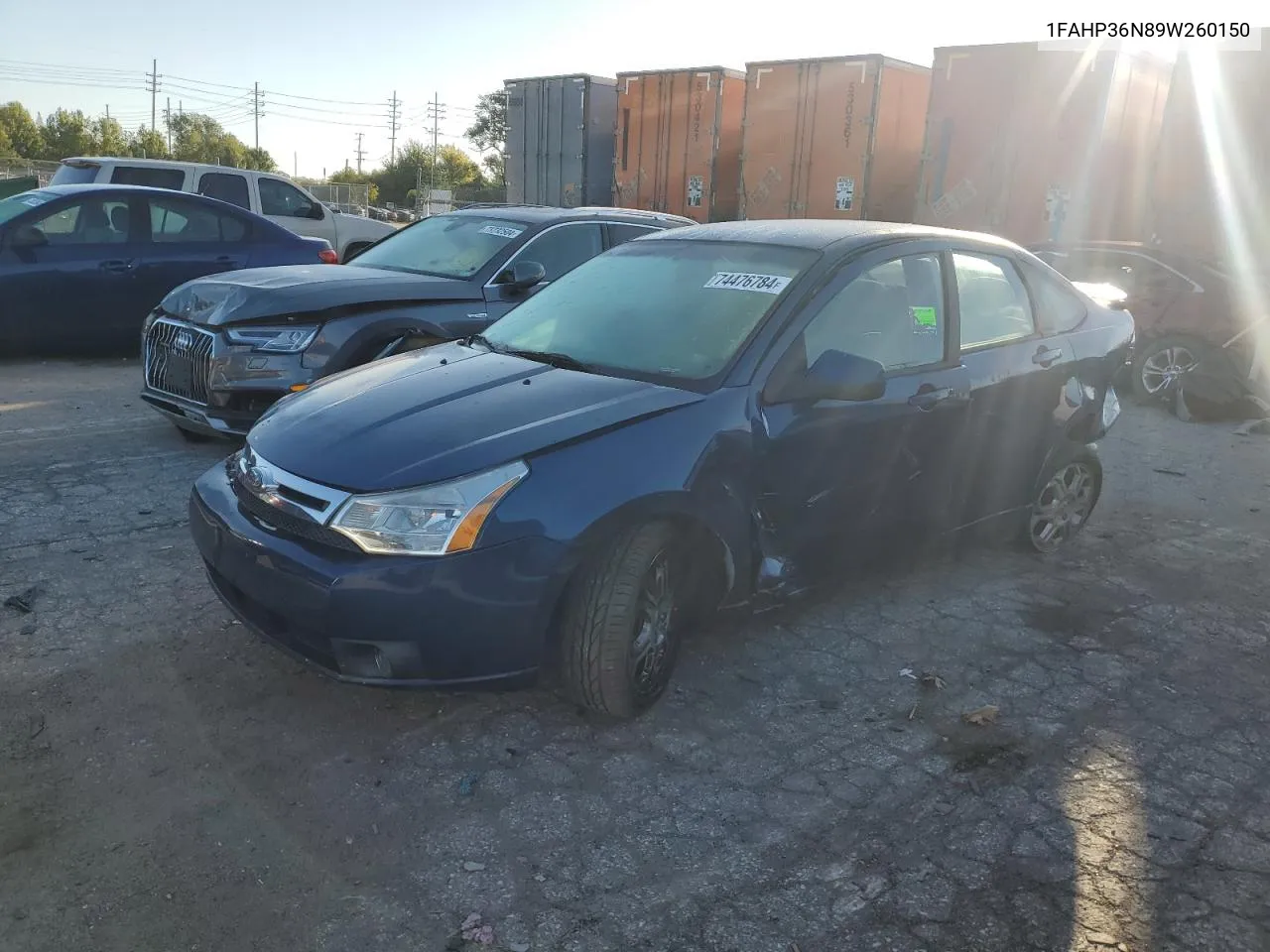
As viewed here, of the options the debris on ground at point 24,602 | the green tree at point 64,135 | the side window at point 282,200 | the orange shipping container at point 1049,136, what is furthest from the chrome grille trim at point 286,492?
the green tree at point 64,135

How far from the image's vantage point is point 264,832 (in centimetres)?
280

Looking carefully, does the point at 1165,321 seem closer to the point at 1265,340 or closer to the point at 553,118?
the point at 1265,340

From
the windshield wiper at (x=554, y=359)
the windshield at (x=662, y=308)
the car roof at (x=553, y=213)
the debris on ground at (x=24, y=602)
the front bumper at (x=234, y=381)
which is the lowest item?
the debris on ground at (x=24, y=602)

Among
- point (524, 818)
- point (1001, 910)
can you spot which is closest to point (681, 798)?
point (524, 818)

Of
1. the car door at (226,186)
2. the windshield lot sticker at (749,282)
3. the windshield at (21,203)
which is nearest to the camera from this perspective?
the windshield lot sticker at (749,282)

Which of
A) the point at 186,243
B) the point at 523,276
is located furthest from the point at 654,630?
the point at 186,243

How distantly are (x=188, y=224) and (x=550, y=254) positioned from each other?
13.8 ft

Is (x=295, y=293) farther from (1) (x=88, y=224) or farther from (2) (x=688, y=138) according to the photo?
(2) (x=688, y=138)

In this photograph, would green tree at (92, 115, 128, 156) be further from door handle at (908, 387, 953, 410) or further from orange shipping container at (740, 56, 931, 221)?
door handle at (908, 387, 953, 410)

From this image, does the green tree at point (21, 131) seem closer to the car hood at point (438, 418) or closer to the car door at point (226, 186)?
the car door at point (226, 186)

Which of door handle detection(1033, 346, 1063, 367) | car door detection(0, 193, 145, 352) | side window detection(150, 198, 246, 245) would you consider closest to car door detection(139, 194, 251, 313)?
side window detection(150, 198, 246, 245)

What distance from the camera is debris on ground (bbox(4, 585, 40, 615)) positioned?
13.2ft

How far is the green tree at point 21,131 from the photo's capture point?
81.1 meters

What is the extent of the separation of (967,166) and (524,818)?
12.3 metres
